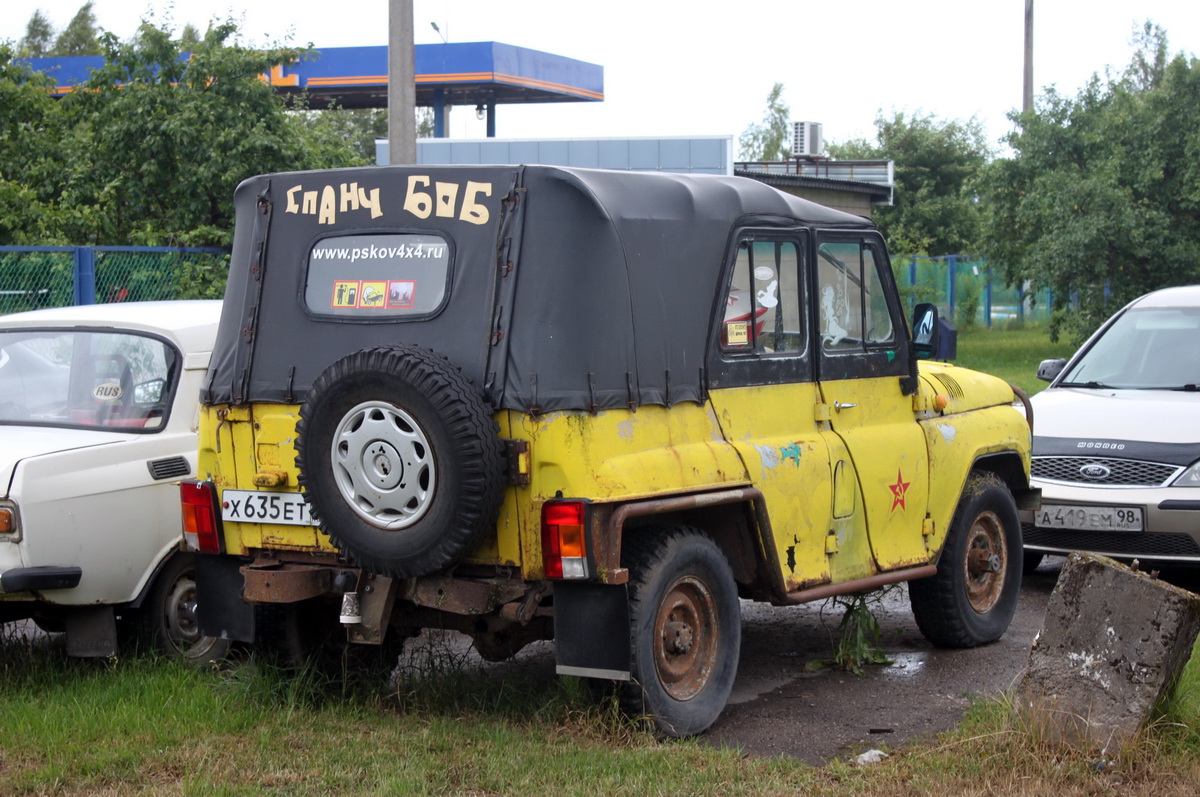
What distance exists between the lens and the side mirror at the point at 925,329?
661cm

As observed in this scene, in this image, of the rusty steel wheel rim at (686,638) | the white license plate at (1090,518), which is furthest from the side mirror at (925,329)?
the rusty steel wheel rim at (686,638)

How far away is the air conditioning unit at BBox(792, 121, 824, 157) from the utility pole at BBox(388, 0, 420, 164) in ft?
72.4

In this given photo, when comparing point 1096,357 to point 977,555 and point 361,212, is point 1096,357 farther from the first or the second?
point 361,212

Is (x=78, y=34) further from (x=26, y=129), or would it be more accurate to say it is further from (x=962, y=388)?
(x=962, y=388)

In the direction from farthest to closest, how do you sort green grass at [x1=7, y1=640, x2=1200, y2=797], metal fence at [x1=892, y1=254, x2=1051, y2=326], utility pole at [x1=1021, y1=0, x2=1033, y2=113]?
metal fence at [x1=892, y1=254, x2=1051, y2=326], utility pole at [x1=1021, y1=0, x2=1033, y2=113], green grass at [x1=7, y1=640, x2=1200, y2=797]

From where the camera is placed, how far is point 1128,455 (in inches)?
319

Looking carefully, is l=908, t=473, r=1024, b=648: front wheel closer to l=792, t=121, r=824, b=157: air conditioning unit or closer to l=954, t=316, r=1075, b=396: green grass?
l=954, t=316, r=1075, b=396: green grass

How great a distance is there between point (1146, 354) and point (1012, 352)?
17.8 m

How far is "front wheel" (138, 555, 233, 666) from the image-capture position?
641cm

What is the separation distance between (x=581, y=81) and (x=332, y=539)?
3356 centimetres

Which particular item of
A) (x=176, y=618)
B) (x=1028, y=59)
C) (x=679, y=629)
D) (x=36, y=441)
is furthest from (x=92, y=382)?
(x=1028, y=59)

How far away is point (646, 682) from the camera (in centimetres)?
507

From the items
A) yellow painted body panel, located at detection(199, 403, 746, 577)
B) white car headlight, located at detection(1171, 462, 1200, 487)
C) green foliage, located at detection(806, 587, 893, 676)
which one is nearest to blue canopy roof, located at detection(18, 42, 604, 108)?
white car headlight, located at detection(1171, 462, 1200, 487)

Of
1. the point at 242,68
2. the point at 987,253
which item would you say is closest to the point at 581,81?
the point at 987,253
